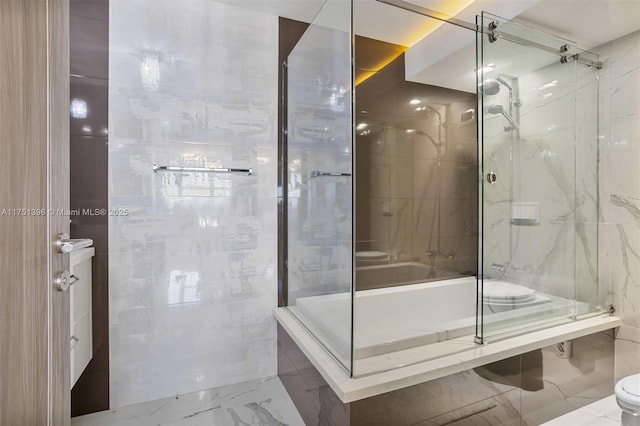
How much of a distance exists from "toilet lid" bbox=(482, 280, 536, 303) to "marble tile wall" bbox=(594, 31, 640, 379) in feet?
1.67

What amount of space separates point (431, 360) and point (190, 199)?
1.63 meters

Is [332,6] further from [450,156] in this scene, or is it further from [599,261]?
[599,261]

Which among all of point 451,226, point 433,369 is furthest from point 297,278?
point 451,226

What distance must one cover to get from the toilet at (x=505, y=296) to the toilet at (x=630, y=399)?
0.54m

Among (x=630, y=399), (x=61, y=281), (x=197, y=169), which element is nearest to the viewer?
(x=61, y=281)

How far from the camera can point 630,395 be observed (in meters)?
1.20

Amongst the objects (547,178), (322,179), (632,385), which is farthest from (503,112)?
(632,385)

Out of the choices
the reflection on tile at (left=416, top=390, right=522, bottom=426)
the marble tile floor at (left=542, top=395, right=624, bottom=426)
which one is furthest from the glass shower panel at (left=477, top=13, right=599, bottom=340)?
the reflection on tile at (left=416, top=390, right=522, bottom=426)

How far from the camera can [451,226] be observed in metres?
2.69

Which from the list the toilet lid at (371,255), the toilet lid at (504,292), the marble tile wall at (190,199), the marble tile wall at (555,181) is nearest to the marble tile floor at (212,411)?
Result: the marble tile wall at (190,199)

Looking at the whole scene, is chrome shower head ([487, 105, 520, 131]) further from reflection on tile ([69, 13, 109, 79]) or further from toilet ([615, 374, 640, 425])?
reflection on tile ([69, 13, 109, 79])

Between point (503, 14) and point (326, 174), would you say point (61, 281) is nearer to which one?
point (326, 174)

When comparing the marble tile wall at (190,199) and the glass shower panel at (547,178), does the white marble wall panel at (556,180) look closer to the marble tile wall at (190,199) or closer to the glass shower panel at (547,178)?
the glass shower panel at (547,178)

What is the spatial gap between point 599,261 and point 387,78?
1.88 meters
